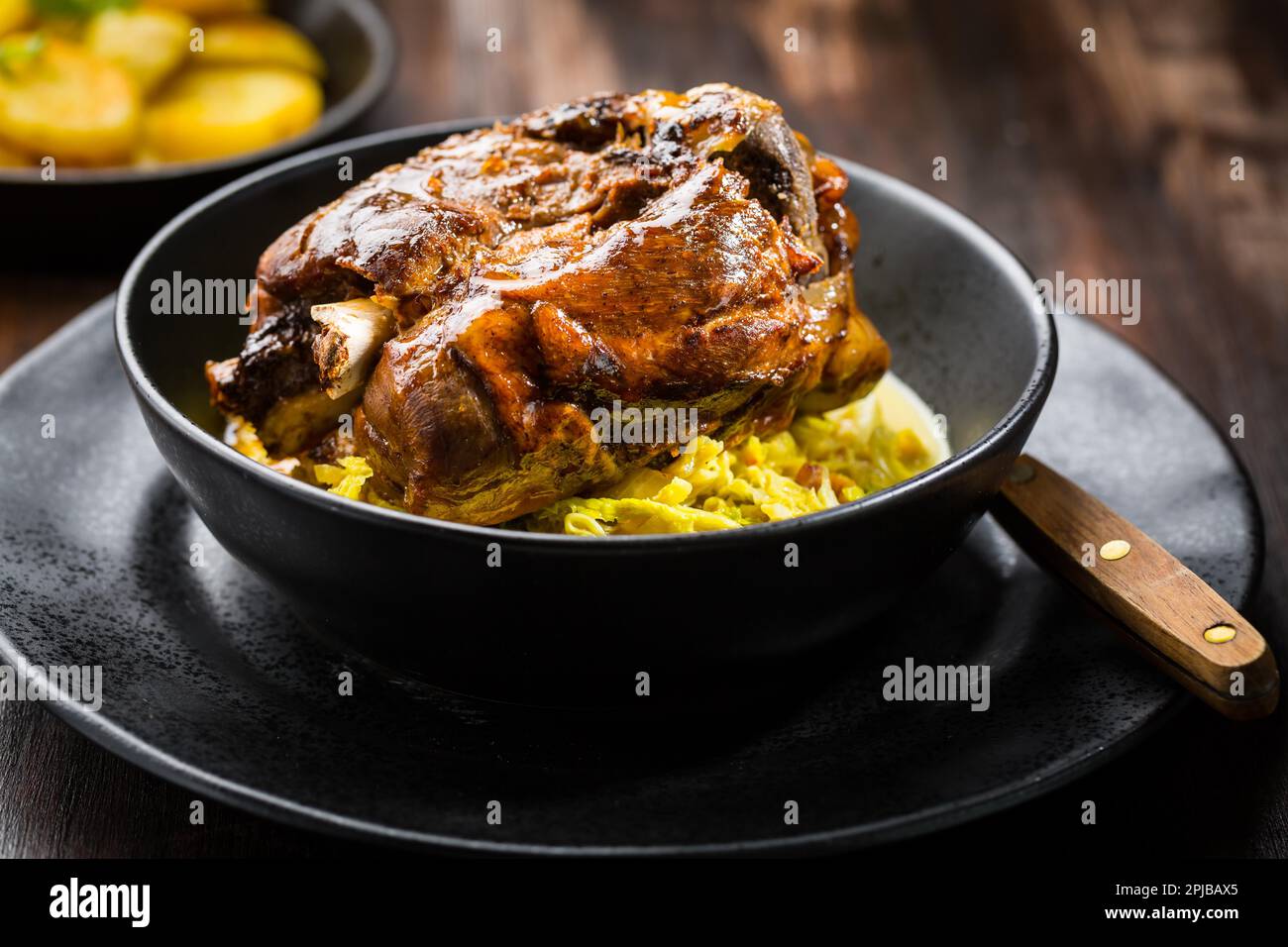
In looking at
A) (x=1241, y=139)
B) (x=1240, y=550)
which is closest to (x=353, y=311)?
(x=1240, y=550)

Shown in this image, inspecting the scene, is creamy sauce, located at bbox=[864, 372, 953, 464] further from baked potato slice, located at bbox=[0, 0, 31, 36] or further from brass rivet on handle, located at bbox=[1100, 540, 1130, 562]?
baked potato slice, located at bbox=[0, 0, 31, 36]

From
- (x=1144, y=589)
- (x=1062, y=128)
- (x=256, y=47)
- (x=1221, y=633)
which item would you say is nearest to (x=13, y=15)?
(x=256, y=47)

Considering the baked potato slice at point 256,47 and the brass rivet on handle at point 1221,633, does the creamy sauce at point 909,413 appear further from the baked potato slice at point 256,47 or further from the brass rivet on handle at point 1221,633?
the baked potato slice at point 256,47

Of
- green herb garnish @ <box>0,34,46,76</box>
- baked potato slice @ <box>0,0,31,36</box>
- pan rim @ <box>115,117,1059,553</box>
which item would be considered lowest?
pan rim @ <box>115,117,1059,553</box>

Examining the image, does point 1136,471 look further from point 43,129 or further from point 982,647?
point 43,129

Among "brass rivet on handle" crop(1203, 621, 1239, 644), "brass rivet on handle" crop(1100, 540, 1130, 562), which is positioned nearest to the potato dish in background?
"brass rivet on handle" crop(1100, 540, 1130, 562)

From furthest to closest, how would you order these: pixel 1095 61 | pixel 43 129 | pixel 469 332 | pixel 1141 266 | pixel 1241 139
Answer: pixel 1095 61
pixel 1241 139
pixel 1141 266
pixel 43 129
pixel 469 332

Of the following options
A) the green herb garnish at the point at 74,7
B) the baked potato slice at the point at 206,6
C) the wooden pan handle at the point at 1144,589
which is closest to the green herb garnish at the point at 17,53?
the green herb garnish at the point at 74,7
